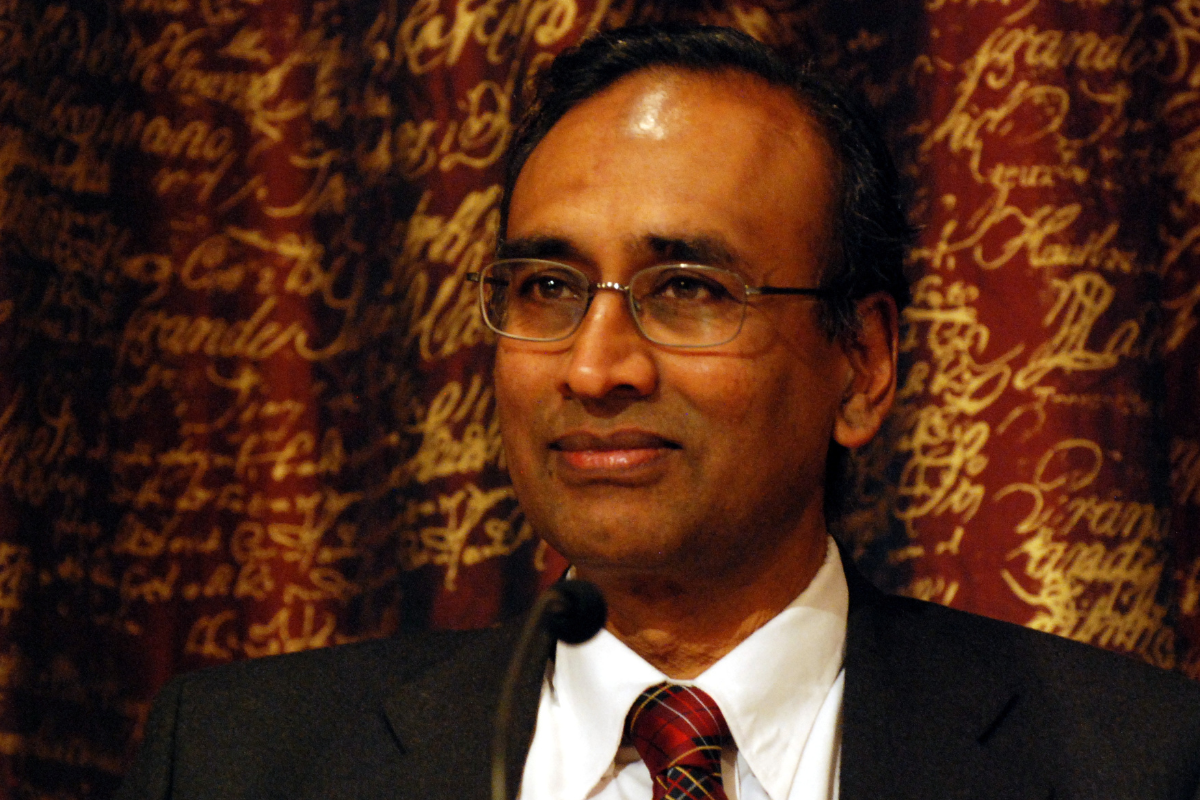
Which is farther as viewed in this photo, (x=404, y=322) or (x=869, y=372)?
(x=404, y=322)

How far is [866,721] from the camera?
139 centimetres

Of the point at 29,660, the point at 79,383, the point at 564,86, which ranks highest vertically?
the point at 564,86

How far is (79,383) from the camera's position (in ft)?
6.13

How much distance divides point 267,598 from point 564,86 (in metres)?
0.83

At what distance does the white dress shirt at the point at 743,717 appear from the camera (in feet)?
4.57

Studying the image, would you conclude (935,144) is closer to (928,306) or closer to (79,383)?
(928,306)

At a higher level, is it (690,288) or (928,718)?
(690,288)

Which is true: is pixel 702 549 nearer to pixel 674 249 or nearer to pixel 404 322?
pixel 674 249

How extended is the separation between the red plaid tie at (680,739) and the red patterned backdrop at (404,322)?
49cm

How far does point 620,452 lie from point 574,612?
341mm

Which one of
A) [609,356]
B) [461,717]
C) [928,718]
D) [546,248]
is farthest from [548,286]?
[928,718]

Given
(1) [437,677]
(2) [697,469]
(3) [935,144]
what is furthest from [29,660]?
(3) [935,144]

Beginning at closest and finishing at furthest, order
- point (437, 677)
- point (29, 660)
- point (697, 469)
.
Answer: point (697, 469) → point (437, 677) → point (29, 660)

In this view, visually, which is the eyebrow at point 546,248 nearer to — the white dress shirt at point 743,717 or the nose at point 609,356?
the nose at point 609,356
